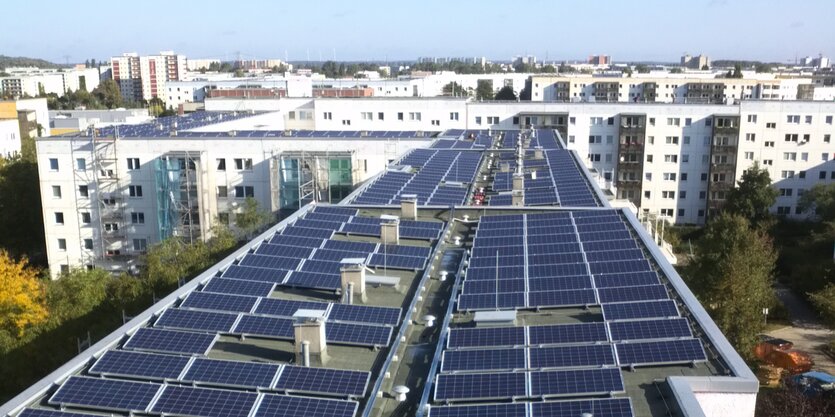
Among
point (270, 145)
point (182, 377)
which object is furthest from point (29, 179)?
point (182, 377)

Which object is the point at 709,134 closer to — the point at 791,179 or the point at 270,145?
the point at 791,179

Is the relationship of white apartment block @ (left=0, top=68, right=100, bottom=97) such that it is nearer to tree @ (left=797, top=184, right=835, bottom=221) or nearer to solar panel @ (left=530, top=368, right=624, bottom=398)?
tree @ (left=797, top=184, right=835, bottom=221)

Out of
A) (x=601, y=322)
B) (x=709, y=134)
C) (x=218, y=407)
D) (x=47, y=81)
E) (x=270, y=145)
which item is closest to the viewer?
(x=218, y=407)

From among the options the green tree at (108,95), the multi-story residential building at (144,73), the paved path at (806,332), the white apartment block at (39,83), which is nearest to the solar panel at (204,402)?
the paved path at (806,332)

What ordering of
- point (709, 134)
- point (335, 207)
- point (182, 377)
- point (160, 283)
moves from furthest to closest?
point (709, 134) < point (160, 283) < point (335, 207) < point (182, 377)

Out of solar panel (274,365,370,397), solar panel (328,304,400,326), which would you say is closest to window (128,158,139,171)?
solar panel (328,304,400,326)

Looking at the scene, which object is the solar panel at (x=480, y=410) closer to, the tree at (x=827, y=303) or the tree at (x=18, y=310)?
the tree at (x=18, y=310)
